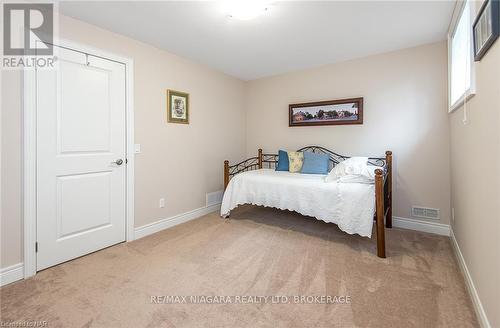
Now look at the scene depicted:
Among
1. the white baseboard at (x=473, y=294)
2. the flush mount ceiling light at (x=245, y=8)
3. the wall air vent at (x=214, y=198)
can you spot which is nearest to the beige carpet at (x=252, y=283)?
the white baseboard at (x=473, y=294)

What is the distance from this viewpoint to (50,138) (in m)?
2.08

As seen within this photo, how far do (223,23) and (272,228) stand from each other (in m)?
2.40

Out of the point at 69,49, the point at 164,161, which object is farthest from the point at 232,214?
the point at 69,49

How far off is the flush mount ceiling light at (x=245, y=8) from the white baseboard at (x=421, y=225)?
2.91 metres

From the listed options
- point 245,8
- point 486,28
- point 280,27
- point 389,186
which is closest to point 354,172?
point 389,186

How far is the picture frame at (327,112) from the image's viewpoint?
3.35m

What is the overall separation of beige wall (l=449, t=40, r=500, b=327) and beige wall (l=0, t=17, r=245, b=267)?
294 centimetres

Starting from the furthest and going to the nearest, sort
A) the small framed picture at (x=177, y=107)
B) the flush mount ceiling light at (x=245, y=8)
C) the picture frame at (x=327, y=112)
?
the picture frame at (x=327, y=112)
the small framed picture at (x=177, y=107)
the flush mount ceiling light at (x=245, y=8)

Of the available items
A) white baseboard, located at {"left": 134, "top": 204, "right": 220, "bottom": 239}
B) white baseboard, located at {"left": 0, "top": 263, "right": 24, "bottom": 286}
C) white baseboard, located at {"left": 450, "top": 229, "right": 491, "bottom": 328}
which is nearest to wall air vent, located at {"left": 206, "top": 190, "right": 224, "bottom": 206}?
white baseboard, located at {"left": 134, "top": 204, "right": 220, "bottom": 239}

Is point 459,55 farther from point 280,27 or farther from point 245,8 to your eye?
point 245,8

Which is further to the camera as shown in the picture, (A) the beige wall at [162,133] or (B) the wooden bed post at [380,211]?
(B) the wooden bed post at [380,211]

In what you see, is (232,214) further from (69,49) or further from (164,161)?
(69,49)

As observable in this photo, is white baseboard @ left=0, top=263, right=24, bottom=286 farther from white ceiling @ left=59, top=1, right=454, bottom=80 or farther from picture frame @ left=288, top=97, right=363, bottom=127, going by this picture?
picture frame @ left=288, top=97, right=363, bottom=127

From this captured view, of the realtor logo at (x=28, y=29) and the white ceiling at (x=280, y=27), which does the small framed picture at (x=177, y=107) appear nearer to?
the white ceiling at (x=280, y=27)
